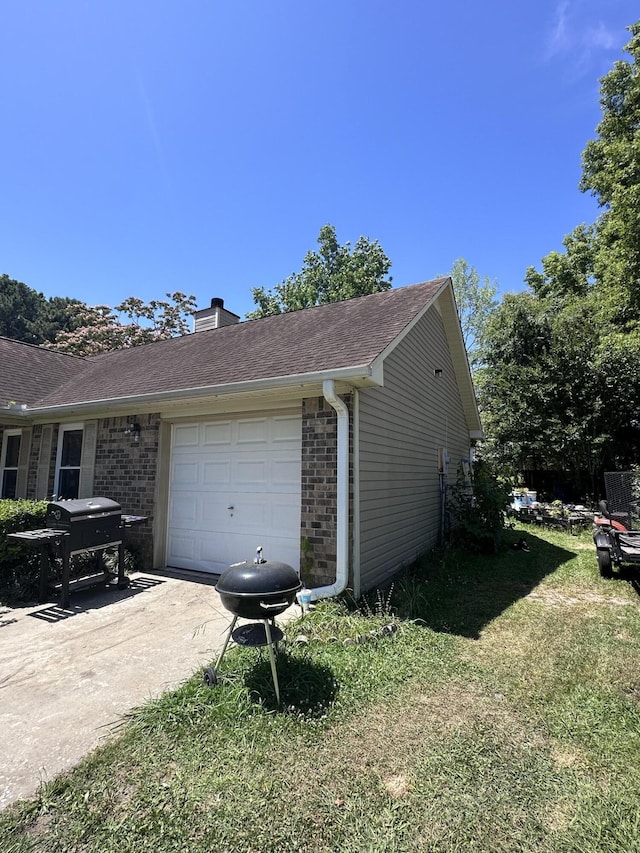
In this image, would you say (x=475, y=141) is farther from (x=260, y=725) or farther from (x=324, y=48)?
(x=260, y=725)

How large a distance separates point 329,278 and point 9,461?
22526 millimetres

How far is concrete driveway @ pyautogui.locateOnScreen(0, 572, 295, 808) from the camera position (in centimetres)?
257

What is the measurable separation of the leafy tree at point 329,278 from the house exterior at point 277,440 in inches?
707

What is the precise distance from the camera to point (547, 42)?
8797 mm

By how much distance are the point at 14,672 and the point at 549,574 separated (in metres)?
7.34

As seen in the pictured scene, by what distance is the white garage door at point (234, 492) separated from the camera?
5.82 metres

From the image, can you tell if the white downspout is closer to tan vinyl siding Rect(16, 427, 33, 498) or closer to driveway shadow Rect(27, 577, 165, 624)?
driveway shadow Rect(27, 577, 165, 624)

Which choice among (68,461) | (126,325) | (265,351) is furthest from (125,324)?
(265,351)

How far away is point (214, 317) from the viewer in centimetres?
1282

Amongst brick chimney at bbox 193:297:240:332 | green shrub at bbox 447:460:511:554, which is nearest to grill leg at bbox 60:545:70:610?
green shrub at bbox 447:460:511:554

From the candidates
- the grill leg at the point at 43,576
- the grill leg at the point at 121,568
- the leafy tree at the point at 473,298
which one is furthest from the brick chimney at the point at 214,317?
the leafy tree at the point at 473,298

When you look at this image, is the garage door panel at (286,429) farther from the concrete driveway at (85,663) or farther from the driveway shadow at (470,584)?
the driveway shadow at (470,584)

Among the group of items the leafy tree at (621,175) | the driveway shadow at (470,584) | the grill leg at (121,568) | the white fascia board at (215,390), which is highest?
the leafy tree at (621,175)

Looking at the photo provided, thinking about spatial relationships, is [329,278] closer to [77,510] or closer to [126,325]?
[126,325]
